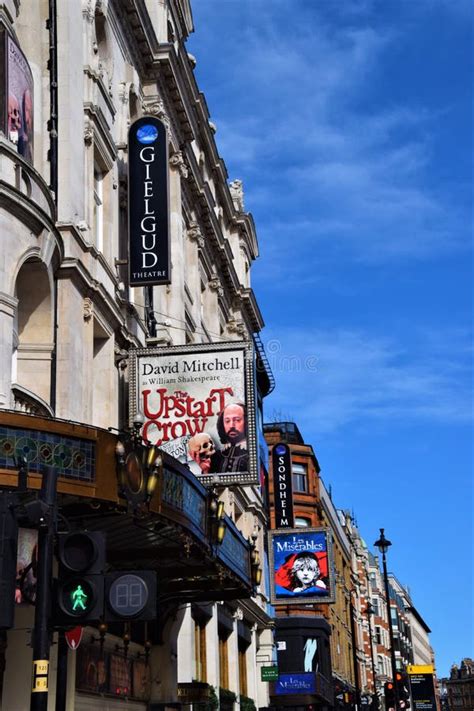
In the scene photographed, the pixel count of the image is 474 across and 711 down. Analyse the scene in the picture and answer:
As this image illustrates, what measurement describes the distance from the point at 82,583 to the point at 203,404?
14900mm

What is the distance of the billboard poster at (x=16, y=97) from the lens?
20094mm

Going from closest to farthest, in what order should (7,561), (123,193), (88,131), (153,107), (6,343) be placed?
(7,561) < (6,343) < (88,131) < (123,193) < (153,107)

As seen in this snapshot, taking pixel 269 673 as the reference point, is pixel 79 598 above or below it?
below

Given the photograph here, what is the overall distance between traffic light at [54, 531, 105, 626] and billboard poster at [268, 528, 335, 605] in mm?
39428

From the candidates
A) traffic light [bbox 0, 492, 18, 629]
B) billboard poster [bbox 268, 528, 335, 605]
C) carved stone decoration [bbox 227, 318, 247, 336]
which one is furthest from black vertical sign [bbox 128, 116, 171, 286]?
billboard poster [bbox 268, 528, 335, 605]

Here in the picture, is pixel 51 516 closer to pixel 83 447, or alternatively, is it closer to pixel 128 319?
pixel 83 447

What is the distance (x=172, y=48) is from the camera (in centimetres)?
3338

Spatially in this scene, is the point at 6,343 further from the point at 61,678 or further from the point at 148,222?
the point at 148,222

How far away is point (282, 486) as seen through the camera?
62.3 m

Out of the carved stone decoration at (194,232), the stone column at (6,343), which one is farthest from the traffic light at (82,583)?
the carved stone decoration at (194,232)

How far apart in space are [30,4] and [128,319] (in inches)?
328

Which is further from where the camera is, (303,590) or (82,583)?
(303,590)

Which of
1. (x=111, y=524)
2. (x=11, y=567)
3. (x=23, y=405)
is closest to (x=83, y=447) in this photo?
(x=111, y=524)

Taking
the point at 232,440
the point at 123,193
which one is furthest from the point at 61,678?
the point at 123,193
